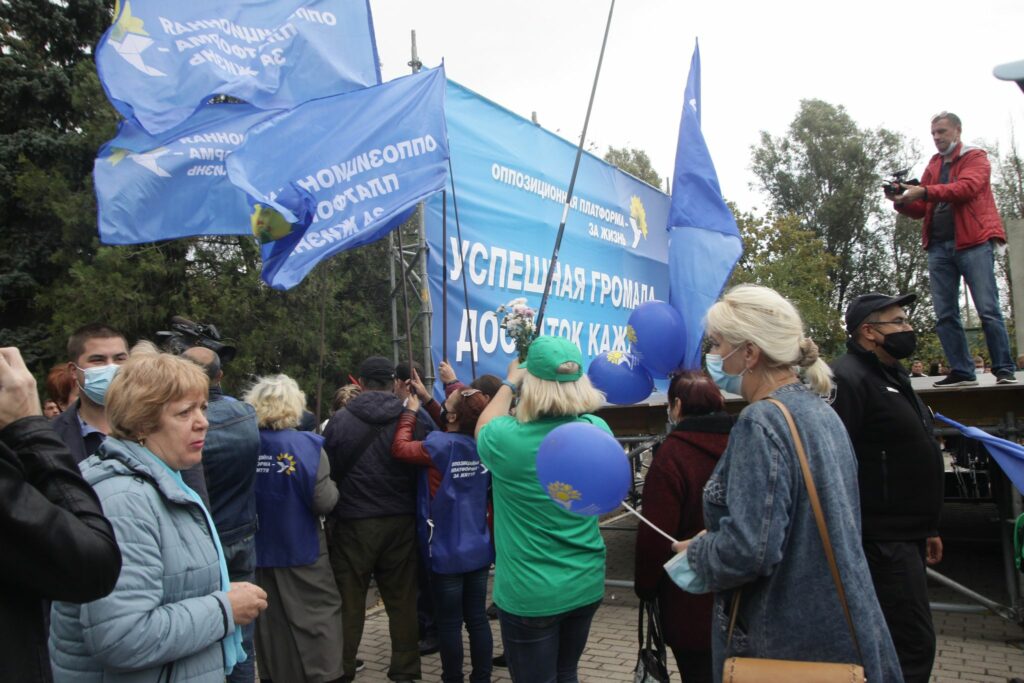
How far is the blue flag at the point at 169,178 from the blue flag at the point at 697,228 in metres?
3.17

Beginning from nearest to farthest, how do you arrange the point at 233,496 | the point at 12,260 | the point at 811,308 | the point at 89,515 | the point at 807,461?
the point at 89,515
the point at 807,461
the point at 233,496
the point at 12,260
the point at 811,308

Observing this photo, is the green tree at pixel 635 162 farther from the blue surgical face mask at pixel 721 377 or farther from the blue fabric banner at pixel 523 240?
the blue surgical face mask at pixel 721 377

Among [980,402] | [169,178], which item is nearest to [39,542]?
[169,178]

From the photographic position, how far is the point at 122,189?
567 cm

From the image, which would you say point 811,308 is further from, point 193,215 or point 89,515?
point 89,515

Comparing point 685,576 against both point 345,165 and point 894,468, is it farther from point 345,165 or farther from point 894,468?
point 345,165

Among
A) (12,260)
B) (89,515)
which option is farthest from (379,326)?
(89,515)

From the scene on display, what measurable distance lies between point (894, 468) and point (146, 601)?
8.90 ft

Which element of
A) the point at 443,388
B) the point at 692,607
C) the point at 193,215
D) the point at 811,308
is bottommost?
the point at 692,607

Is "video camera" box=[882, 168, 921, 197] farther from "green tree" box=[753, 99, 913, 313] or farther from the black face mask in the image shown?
"green tree" box=[753, 99, 913, 313]

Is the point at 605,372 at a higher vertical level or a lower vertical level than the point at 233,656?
higher

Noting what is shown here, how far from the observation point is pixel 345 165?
525 cm

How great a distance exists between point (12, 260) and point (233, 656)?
59.9ft

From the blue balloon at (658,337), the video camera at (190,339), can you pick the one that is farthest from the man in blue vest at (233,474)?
the blue balloon at (658,337)
